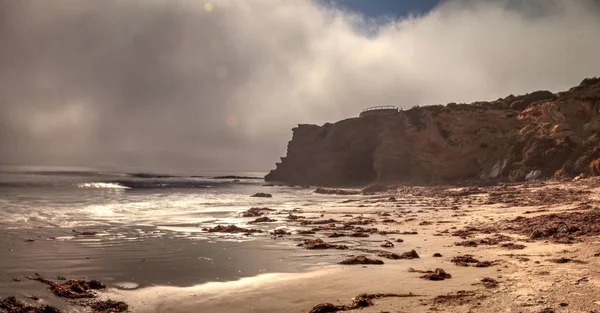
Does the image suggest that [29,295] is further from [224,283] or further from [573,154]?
[573,154]


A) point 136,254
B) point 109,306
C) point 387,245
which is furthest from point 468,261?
point 136,254

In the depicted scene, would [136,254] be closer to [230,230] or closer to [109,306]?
[109,306]

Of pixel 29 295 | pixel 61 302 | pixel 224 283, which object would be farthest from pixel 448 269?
pixel 29 295

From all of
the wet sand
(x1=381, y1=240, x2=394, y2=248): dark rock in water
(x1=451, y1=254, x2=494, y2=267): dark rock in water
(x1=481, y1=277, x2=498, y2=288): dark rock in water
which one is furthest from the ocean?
(x1=481, y1=277, x2=498, y2=288): dark rock in water

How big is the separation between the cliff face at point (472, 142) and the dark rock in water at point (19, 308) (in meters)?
32.0

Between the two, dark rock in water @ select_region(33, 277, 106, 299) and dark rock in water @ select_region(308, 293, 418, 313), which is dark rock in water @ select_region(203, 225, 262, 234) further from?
dark rock in water @ select_region(308, 293, 418, 313)

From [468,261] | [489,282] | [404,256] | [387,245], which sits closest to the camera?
[489,282]

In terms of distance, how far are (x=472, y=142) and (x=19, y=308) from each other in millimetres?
46364

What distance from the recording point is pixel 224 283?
6656 millimetres

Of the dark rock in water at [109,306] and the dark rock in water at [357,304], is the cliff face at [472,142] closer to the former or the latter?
the dark rock in water at [357,304]

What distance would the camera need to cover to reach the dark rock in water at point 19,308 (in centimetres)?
501

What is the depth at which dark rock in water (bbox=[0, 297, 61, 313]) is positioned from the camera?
5.01 meters

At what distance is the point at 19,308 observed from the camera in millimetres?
5094

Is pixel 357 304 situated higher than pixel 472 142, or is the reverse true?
pixel 472 142
